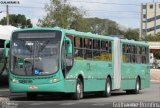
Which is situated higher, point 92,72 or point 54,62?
point 54,62

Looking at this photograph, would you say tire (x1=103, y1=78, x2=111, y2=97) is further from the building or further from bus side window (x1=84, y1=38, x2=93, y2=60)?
the building

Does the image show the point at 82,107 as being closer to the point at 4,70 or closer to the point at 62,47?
the point at 62,47

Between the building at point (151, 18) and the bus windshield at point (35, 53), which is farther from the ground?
the building at point (151, 18)

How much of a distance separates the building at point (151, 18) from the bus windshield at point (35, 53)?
15229 cm

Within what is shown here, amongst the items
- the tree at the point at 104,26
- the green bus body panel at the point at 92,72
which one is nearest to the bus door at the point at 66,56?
the green bus body panel at the point at 92,72

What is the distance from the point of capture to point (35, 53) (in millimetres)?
22672

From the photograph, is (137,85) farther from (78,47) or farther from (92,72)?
(78,47)

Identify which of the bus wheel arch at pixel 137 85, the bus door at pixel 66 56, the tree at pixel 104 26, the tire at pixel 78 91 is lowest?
the bus wheel arch at pixel 137 85

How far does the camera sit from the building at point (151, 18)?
175125 millimetres

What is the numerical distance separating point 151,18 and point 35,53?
516ft

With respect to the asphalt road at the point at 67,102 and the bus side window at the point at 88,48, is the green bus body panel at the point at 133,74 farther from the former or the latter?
the bus side window at the point at 88,48

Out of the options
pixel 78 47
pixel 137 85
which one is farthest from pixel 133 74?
pixel 78 47

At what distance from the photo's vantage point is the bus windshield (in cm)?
2252

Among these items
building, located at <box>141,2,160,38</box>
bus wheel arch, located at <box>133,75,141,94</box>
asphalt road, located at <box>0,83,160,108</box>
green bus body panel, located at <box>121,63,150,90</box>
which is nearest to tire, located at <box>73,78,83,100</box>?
asphalt road, located at <box>0,83,160,108</box>
